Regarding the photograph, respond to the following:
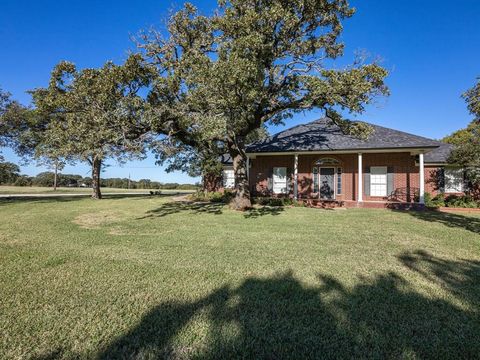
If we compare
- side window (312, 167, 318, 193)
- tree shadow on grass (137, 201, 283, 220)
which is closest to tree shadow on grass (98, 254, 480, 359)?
tree shadow on grass (137, 201, 283, 220)

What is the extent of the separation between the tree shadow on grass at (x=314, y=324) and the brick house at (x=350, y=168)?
1316cm

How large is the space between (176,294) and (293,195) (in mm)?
15386

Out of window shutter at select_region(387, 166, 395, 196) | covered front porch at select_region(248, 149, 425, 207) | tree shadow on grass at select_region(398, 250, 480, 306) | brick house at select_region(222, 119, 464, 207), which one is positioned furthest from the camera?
window shutter at select_region(387, 166, 395, 196)

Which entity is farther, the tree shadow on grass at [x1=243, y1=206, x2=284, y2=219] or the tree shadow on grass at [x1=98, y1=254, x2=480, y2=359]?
the tree shadow on grass at [x1=243, y1=206, x2=284, y2=219]

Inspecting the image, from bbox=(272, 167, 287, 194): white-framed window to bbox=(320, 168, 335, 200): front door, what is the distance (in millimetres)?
2308

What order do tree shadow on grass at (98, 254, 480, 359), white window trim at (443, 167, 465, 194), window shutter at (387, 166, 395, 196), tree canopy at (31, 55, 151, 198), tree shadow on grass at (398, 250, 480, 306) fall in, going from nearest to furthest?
tree shadow on grass at (98, 254, 480, 359) → tree shadow on grass at (398, 250, 480, 306) → tree canopy at (31, 55, 151, 198) → window shutter at (387, 166, 395, 196) → white window trim at (443, 167, 465, 194)

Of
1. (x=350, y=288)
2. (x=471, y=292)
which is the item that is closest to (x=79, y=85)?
(x=350, y=288)

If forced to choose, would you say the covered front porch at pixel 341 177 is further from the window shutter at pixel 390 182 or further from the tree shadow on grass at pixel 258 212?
the tree shadow on grass at pixel 258 212

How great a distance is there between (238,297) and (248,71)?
25.2 ft

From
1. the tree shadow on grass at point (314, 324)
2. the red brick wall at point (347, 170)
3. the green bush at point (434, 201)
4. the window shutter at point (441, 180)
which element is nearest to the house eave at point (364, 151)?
the red brick wall at point (347, 170)

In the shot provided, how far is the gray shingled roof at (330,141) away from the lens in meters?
16.3

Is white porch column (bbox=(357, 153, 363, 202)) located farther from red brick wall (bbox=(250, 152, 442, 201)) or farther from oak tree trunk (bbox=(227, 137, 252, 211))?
oak tree trunk (bbox=(227, 137, 252, 211))

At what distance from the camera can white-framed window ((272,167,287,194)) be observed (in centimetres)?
1947

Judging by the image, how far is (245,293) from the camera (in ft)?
13.3
